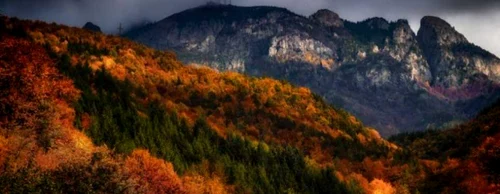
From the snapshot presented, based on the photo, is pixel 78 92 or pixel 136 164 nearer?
pixel 136 164

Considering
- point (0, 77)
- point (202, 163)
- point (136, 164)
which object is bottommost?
point (202, 163)

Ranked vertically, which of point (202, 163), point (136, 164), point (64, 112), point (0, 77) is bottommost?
point (202, 163)

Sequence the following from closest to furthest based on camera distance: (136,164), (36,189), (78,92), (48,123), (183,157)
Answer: (36,189), (48,123), (136,164), (78,92), (183,157)

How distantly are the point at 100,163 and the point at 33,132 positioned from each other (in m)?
28.1

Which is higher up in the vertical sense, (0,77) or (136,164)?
(0,77)

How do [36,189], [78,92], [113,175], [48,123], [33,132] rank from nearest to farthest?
[36,189] < [113,175] < [33,132] < [48,123] < [78,92]

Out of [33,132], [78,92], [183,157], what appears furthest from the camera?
[183,157]

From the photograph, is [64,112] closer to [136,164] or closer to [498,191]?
[136,164]

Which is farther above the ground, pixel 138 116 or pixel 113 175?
pixel 113 175

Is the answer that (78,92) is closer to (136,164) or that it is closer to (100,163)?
(136,164)

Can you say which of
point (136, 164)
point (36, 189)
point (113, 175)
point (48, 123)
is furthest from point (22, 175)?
point (136, 164)

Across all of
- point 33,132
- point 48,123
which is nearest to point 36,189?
point 33,132

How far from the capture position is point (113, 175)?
7369 centimetres

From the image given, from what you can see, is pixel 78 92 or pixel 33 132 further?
pixel 78 92
